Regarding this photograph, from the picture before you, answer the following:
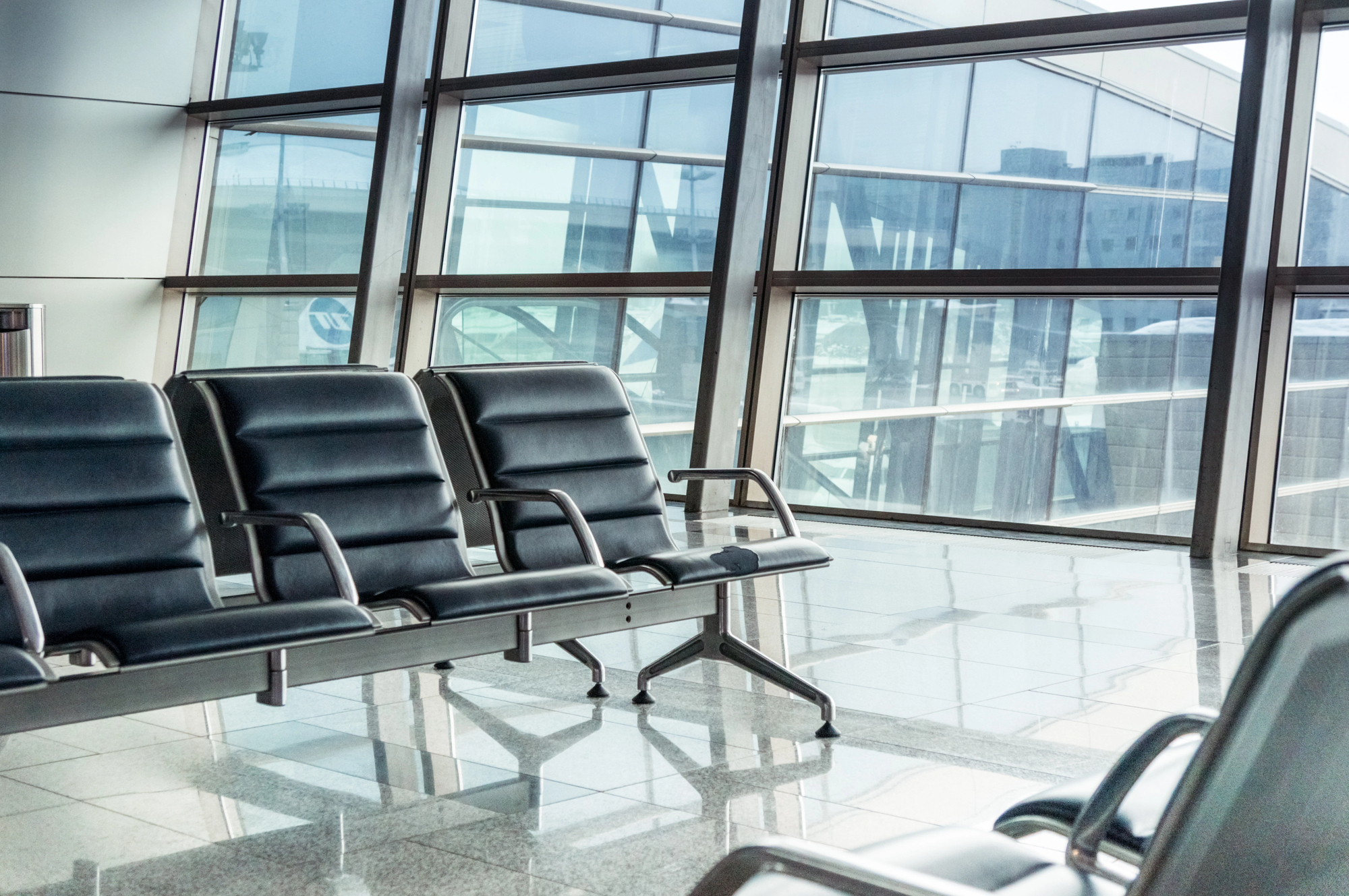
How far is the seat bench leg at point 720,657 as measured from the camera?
10.7 feet

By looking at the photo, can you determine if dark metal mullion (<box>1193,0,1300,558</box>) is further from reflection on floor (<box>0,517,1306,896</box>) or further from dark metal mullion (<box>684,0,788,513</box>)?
dark metal mullion (<box>684,0,788,513</box>)

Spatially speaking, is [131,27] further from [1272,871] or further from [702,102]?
[1272,871]

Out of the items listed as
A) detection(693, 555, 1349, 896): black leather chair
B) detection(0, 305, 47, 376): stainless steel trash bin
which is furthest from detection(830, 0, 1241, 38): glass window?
detection(693, 555, 1349, 896): black leather chair

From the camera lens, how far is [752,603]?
4.74m

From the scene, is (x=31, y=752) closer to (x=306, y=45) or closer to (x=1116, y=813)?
(x=1116, y=813)

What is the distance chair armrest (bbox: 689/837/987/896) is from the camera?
3.35 feet

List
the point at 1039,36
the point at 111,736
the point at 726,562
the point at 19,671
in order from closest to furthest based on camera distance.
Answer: the point at 19,671
the point at 111,736
the point at 726,562
the point at 1039,36

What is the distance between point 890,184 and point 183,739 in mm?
5287

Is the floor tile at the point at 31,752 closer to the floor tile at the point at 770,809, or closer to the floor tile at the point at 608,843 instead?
the floor tile at the point at 608,843

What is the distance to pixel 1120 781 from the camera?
139 cm

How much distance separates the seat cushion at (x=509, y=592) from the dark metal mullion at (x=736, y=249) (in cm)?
406

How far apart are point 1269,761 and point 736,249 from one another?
6.22 meters

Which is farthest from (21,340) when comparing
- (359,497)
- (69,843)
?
(69,843)

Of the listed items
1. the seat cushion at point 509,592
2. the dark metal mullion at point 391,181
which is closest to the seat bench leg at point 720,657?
the seat cushion at point 509,592
